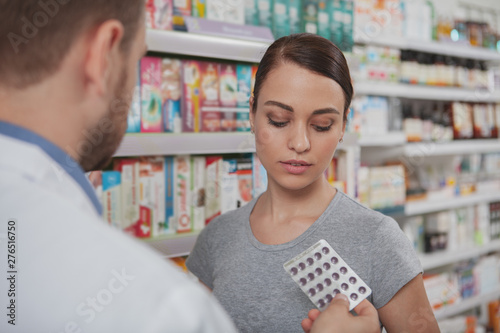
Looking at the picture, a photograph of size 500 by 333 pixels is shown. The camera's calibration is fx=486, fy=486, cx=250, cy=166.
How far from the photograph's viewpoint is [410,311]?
3.56ft

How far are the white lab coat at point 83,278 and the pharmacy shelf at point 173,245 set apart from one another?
1.40 meters

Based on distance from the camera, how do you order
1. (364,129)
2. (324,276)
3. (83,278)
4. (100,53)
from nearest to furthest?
(83,278) < (100,53) < (324,276) < (364,129)

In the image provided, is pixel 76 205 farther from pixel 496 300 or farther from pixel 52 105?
pixel 496 300

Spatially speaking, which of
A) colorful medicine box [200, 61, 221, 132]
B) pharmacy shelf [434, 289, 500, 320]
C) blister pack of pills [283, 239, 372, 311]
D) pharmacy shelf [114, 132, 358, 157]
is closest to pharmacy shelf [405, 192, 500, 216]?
pharmacy shelf [434, 289, 500, 320]

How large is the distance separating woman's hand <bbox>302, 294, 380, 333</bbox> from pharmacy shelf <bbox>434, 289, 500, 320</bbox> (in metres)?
2.81

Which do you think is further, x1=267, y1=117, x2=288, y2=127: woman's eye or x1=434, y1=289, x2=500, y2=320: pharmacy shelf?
x1=434, y1=289, x2=500, y2=320: pharmacy shelf

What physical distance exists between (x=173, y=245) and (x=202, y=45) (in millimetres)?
815

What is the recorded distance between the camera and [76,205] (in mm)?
576

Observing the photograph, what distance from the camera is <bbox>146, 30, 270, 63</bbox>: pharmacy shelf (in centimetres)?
184

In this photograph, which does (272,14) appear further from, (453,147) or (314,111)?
(453,147)

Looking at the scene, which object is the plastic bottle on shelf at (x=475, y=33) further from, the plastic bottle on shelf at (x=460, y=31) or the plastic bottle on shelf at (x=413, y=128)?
the plastic bottle on shelf at (x=413, y=128)

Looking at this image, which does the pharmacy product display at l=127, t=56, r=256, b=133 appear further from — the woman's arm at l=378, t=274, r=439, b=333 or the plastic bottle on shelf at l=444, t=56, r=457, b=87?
the plastic bottle on shelf at l=444, t=56, r=457, b=87

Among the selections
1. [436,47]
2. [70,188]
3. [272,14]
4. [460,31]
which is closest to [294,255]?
[70,188]

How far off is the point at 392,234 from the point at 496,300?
12.2ft
